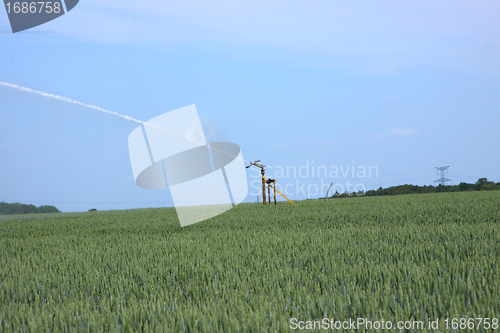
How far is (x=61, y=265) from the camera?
607cm

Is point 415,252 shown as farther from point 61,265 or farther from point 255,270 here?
point 61,265

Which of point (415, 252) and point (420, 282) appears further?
point (415, 252)

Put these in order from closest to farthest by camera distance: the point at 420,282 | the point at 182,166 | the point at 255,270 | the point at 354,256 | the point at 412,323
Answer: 1. the point at 412,323
2. the point at 420,282
3. the point at 255,270
4. the point at 354,256
5. the point at 182,166

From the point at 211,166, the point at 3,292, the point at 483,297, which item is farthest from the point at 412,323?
the point at 211,166

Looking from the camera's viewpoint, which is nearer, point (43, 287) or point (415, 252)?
point (43, 287)

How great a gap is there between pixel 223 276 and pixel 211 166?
7012 millimetres

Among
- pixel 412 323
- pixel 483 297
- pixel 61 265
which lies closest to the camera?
pixel 412 323

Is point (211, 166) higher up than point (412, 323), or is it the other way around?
point (211, 166)

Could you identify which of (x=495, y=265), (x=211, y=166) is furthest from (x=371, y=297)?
(x=211, y=166)

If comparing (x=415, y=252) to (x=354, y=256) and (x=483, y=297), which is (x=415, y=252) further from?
(x=483, y=297)

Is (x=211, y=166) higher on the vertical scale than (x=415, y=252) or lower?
higher

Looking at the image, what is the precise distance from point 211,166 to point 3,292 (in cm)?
732

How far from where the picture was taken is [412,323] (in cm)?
286

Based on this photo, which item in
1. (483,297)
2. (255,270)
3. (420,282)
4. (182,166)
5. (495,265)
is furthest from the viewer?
(182,166)
